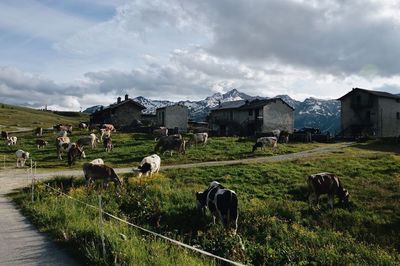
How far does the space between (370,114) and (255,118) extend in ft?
67.8

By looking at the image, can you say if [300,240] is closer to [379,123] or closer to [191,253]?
[191,253]

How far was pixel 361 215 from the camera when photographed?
65.1 ft

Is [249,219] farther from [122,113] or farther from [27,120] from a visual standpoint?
[27,120]

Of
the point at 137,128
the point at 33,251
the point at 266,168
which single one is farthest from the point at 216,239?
the point at 137,128

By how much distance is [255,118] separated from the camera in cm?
7744

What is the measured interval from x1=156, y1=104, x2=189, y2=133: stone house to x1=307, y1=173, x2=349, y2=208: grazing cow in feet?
188

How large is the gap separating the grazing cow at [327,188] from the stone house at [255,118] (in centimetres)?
5230

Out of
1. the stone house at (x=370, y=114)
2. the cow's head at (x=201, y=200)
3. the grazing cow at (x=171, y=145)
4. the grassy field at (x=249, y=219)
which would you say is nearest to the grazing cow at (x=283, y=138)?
the grazing cow at (x=171, y=145)

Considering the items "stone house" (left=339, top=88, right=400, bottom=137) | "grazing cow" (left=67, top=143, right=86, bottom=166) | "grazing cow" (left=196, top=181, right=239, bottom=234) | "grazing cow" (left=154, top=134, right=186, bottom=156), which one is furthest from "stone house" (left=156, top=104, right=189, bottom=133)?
"grazing cow" (left=196, top=181, right=239, bottom=234)

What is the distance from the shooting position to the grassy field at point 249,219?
11883 mm

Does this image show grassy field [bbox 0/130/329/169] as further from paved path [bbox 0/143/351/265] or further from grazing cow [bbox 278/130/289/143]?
paved path [bbox 0/143/351/265]

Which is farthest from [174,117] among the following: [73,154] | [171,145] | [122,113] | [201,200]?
[201,200]

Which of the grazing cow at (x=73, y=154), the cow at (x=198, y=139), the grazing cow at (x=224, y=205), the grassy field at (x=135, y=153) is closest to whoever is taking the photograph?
the grazing cow at (x=224, y=205)

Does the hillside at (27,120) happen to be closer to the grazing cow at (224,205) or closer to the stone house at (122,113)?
the stone house at (122,113)
